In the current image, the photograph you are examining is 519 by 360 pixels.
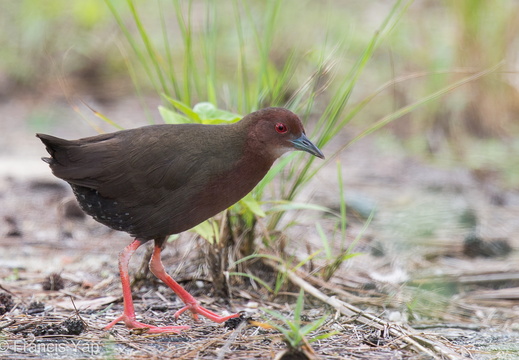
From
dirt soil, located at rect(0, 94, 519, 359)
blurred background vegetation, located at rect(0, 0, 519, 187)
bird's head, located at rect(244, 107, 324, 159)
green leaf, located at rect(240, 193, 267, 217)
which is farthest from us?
blurred background vegetation, located at rect(0, 0, 519, 187)

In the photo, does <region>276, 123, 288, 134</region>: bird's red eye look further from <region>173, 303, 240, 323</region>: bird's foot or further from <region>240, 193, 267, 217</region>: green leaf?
<region>173, 303, 240, 323</region>: bird's foot

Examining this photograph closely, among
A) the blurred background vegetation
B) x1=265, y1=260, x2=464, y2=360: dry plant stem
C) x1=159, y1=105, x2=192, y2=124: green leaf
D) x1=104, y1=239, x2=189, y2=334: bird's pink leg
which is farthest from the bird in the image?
the blurred background vegetation

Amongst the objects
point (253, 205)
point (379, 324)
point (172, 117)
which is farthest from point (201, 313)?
point (172, 117)

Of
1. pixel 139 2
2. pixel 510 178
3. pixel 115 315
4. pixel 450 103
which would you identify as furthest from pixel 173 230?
pixel 139 2

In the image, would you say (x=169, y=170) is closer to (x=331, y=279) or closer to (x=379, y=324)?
(x=379, y=324)

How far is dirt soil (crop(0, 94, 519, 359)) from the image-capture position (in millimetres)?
3320

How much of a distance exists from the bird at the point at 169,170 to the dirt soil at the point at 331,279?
13.6 inches

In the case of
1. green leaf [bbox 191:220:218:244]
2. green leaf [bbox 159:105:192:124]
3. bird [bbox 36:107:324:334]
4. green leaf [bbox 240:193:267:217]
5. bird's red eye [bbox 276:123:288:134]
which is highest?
green leaf [bbox 159:105:192:124]

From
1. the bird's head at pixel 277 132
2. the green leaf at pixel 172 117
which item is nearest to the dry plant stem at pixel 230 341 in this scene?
the bird's head at pixel 277 132

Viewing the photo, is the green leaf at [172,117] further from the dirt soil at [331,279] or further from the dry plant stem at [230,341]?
the dry plant stem at [230,341]

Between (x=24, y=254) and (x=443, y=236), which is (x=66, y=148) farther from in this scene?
(x=443, y=236)

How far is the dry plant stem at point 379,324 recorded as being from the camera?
10.5ft

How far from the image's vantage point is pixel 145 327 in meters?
3.53

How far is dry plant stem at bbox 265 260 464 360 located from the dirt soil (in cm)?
1
